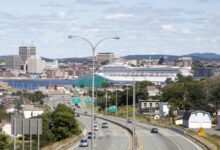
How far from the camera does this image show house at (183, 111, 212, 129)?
96812mm

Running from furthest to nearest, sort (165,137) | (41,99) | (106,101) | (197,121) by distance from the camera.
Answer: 1. (41,99)
2. (106,101)
3. (197,121)
4. (165,137)

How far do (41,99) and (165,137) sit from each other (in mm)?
126410

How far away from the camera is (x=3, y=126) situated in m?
88.7

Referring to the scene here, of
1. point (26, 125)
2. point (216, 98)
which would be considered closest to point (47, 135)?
point (26, 125)

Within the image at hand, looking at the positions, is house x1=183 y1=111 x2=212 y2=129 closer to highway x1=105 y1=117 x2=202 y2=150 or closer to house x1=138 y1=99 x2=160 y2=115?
highway x1=105 y1=117 x2=202 y2=150

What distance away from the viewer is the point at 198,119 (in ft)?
319

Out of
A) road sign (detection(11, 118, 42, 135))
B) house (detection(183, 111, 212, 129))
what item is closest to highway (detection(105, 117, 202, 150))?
house (detection(183, 111, 212, 129))

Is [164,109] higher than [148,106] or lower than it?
higher

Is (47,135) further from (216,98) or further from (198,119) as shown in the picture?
(216,98)

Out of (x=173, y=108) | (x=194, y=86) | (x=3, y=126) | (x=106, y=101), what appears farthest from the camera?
(x=106, y=101)

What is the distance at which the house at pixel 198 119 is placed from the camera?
318ft

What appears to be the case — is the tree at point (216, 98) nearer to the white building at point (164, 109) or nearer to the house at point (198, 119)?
the white building at point (164, 109)

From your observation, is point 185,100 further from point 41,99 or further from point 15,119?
point 15,119

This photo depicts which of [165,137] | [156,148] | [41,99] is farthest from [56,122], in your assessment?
[41,99]
